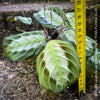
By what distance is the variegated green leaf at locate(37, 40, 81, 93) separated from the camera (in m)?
0.63

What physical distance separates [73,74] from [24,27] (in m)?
1.18

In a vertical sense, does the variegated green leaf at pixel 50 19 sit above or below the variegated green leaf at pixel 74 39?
above

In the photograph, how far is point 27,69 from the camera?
1233mm

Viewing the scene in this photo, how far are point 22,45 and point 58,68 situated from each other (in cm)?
41

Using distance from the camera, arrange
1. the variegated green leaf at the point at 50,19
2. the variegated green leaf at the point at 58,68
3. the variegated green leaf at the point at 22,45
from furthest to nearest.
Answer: the variegated green leaf at the point at 50,19 → the variegated green leaf at the point at 22,45 → the variegated green leaf at the point at 58,68

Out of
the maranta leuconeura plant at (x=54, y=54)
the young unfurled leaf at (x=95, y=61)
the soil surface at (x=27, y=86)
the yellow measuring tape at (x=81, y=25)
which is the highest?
the yellow measuring tape at (x=81, y=25)

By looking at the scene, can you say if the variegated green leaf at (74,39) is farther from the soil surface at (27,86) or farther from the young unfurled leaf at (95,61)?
the soil surface at (27,86)

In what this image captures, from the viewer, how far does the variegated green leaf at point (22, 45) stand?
900 mm

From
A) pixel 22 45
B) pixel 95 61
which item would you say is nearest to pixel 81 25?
pixel 95 61

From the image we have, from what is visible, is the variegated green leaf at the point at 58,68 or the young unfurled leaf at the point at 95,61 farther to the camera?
the young unfurled leaf at the point at 95,61

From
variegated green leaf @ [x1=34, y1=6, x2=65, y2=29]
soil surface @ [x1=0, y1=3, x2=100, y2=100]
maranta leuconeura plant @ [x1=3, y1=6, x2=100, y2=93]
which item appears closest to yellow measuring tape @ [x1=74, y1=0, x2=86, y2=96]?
maranta leuconeura plant @ [x1=3, y1=6, x2=100, y2=93]

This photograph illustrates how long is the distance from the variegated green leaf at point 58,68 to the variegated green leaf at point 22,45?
194mm

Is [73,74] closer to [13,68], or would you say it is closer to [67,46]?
[67,46]

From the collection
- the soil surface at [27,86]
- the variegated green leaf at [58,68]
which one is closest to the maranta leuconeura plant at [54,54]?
the variegated green leaf at [58,68]
